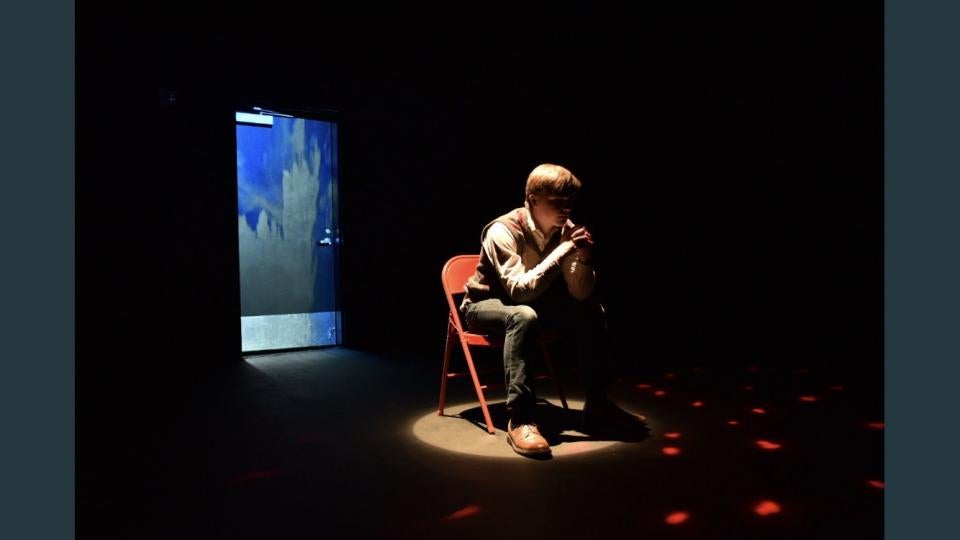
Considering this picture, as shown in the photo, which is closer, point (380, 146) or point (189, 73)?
point (189, 73)

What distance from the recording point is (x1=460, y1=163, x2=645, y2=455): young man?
8.24 ft

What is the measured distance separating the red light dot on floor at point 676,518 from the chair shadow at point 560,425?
0.74 metres

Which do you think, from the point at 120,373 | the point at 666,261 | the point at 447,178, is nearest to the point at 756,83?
the point at 666,261

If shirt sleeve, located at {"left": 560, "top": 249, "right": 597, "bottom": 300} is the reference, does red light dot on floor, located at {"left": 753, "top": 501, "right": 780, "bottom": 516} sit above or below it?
below

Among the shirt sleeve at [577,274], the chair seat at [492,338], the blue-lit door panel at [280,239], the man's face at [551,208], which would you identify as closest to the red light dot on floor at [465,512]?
the chair seat at [492,338]

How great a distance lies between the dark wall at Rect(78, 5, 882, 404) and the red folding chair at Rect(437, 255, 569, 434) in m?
1.88

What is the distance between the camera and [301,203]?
20.4 ft

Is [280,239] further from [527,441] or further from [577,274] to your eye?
[527,441]

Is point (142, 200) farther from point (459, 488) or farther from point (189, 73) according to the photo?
point (459, 488)

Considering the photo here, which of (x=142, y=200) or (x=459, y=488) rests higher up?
(x=142, y=200)

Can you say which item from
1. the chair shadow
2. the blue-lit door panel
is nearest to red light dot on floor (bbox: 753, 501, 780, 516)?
the chair shadow

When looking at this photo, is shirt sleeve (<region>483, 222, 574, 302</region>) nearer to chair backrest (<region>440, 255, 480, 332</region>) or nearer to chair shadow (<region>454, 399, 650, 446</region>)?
chair backrest (<region>440, 255, 480, 332</region>)

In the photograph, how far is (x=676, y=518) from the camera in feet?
5.91

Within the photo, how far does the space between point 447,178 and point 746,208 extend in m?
2.54
